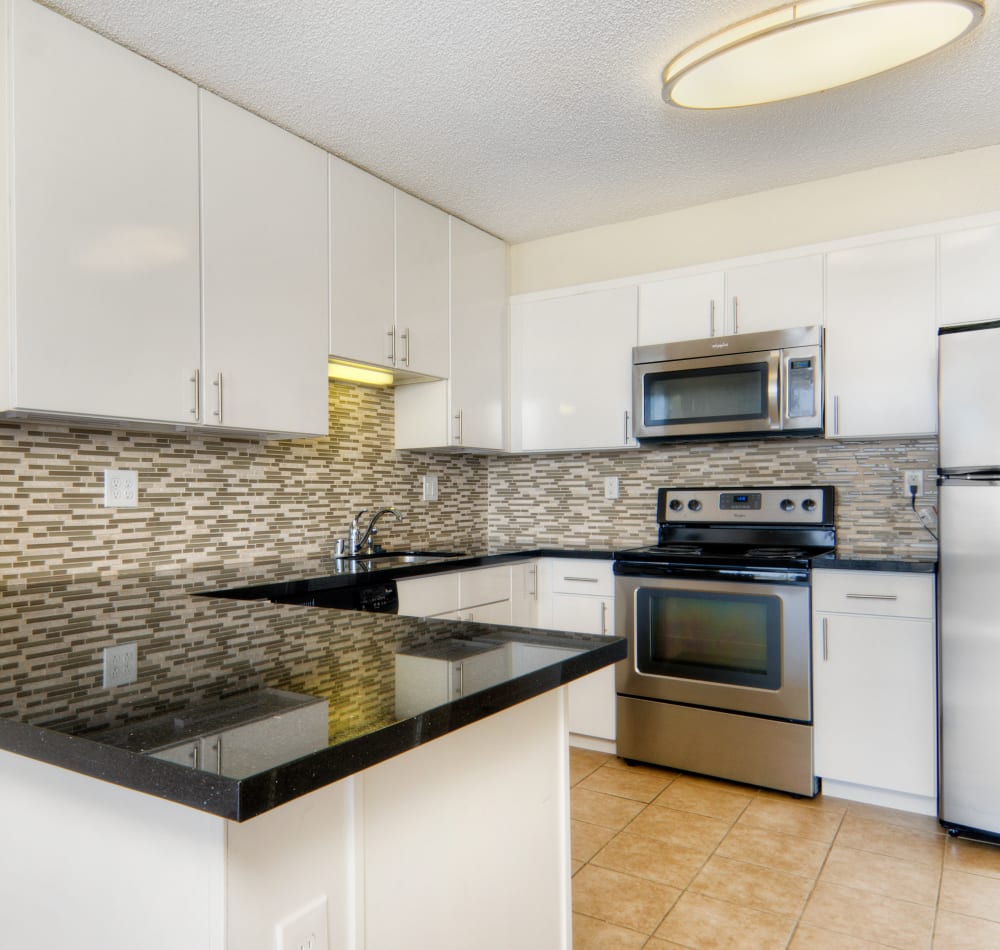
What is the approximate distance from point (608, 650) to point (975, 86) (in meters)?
2.39

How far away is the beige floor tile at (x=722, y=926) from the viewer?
74.9 inches

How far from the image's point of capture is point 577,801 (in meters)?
2.77

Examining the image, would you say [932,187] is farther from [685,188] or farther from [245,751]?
[245,751]

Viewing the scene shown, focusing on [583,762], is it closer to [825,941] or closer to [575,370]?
[825,941]

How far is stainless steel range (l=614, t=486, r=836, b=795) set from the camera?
278 cm

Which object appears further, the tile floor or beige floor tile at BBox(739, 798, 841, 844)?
beige floor tile at BBox(739, 798, 841, 844)

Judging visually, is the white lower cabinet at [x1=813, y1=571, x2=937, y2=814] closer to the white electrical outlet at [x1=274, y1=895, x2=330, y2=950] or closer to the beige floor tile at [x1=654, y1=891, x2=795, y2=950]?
the beige floor tile at [x1=654, y1=891, x2=795, y2=950]

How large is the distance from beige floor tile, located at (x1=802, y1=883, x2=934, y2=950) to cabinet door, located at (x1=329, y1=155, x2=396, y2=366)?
2.28 m

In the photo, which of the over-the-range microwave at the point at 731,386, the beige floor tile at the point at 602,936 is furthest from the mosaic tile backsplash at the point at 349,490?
the beige floor tile at the point at 602,936

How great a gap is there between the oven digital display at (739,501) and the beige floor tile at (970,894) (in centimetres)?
147

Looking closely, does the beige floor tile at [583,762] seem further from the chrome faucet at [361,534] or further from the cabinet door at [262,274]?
the cabinet door at [262,274]

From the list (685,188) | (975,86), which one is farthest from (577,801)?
(975,86)

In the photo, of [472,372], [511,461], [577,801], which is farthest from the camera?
[511,461]

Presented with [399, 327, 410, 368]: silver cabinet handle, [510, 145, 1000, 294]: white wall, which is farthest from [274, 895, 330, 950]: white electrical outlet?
[510, 145, 1000, 294]: white wall
